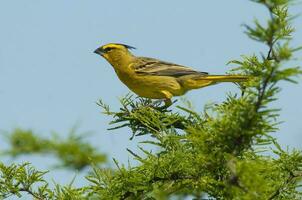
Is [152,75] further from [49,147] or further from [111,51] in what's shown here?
[49,147]

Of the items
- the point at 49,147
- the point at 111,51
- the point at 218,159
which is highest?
the point at 111,51

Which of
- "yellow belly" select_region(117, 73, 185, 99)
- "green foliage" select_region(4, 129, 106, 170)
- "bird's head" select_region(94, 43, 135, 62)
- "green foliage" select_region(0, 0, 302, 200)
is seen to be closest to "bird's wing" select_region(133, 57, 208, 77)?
"yellow belly" select_region(117, 73, 185, 99)

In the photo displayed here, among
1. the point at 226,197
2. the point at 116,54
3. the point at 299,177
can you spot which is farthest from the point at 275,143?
the point at 116,54

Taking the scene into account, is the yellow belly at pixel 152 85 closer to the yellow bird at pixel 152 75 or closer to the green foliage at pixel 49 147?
the yellow bird at pixel 152 75

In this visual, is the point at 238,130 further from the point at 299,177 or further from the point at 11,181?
the point at 11,181

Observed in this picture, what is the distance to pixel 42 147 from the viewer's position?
21.0 feet

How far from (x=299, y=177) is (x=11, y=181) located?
153 centimetres

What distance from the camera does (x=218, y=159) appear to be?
2.94 meters


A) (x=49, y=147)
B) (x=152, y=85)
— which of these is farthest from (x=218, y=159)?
(x=152, y=85)

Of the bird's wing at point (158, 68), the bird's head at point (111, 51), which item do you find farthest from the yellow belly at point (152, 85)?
the bird's head at point (111, 51)

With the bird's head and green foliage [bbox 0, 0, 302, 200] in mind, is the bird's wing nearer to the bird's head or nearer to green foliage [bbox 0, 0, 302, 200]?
the bird's head

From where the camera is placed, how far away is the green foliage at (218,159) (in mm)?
2502

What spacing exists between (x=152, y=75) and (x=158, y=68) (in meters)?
0.30

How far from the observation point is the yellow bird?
7.36m
